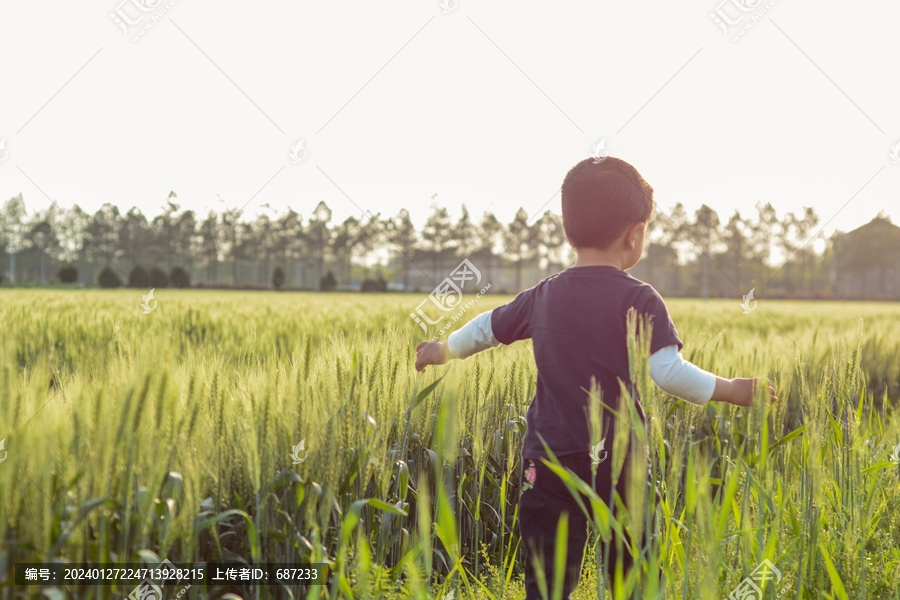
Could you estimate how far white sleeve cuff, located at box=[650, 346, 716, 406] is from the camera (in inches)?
55.9

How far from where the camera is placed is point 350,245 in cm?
4531

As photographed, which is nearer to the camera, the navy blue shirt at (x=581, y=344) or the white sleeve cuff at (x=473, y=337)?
the navy blue shirt at (x=581, y=344)

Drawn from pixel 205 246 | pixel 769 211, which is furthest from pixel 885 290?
pixel 205 246

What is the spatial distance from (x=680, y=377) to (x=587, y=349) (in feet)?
0.84

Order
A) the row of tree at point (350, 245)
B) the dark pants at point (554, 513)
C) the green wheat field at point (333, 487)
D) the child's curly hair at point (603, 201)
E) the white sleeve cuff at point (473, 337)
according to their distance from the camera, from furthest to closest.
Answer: the row of tree at point (350, 245) → the white sleeve cuff at point (473, 337) → the child's curly hair at point (603, 201) → the dark pants at point (554, 513) → the green wheat field at point (333, 487)

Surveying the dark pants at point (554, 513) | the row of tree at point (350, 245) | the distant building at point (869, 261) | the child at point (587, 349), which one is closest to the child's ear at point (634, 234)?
the child at point (587, 349)

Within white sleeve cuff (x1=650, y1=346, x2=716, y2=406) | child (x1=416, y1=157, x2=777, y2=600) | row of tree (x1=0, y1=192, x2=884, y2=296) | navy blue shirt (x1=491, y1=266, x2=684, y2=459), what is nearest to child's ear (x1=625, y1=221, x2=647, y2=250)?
child (x1=416, y1=157, x2=777, y2=600)

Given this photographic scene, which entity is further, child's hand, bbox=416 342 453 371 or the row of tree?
the row of tree

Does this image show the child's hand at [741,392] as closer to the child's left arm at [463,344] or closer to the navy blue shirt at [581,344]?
the navy blue shirt at [581,344]

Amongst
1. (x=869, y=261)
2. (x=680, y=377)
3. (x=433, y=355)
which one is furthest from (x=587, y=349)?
(x=869, y=261)

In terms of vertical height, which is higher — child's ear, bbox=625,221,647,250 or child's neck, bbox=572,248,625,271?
child's ear, bbox=625,221,647,250

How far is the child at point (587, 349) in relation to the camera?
143 cm

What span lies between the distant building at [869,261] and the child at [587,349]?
57294 mm

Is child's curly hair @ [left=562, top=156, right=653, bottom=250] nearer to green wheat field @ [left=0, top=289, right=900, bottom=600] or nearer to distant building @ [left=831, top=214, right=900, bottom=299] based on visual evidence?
green wheat field @ [left=0, top=289, right=900, bottom=600]
